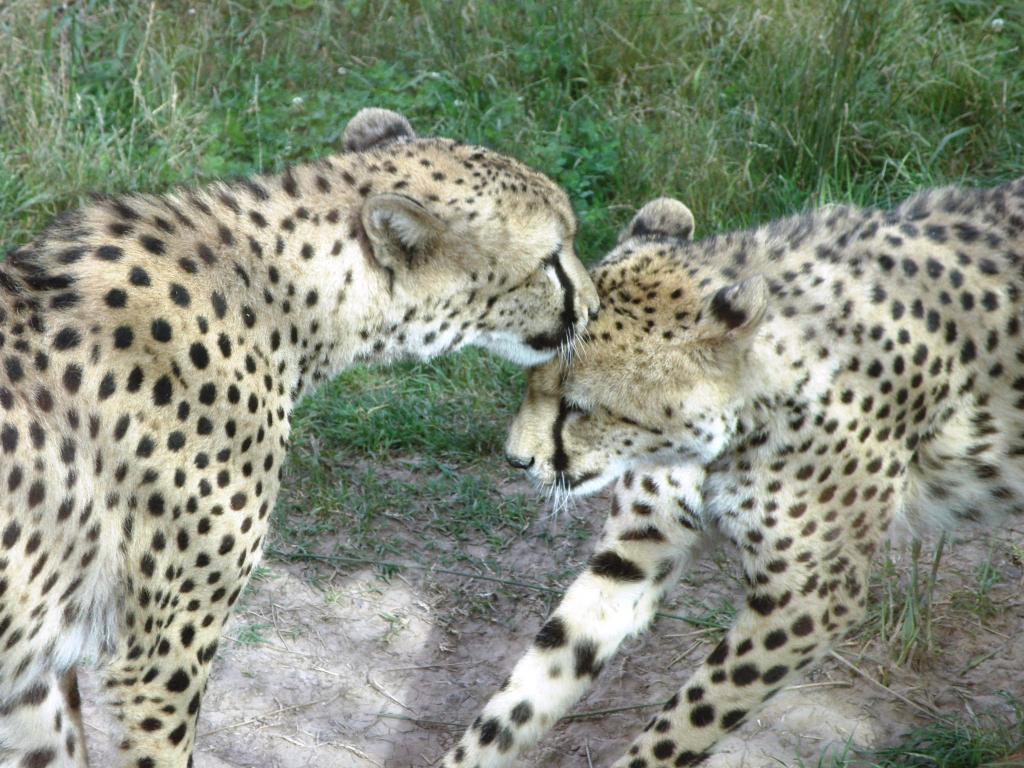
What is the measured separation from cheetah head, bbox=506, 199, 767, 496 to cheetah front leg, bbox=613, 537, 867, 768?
307 mm

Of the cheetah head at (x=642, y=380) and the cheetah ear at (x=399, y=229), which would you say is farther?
the cheetah head at (x=642, y=380)

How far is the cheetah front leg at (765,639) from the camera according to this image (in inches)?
123

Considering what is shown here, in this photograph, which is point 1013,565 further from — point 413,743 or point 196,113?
point 196,113

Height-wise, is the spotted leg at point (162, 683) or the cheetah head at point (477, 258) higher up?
the cheetah head at point (477, 258)

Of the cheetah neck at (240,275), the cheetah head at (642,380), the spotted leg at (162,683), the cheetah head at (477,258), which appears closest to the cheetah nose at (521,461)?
the cheetah head at (642,380)

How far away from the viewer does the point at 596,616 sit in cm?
348

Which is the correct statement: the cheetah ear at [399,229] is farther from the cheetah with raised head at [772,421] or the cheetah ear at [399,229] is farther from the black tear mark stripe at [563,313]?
the cheetah with raised head at [772,421]

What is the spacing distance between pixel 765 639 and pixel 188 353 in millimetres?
1345

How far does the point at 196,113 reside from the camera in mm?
5570

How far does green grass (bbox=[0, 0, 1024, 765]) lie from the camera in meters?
4.69

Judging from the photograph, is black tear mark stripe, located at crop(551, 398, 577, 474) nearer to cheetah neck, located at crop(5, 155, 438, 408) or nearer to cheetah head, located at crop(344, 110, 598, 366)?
cheetah head, located at crop(344, 110, 598, 366)

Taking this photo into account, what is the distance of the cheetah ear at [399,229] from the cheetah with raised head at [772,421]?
0.41m

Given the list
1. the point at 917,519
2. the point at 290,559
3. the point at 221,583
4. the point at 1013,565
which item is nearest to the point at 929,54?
the point at 1013,565

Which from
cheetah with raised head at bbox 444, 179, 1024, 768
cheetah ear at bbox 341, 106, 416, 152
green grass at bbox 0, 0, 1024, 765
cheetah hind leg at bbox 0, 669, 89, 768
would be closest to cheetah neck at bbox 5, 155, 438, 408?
cheetah ear at bbox 341, 106, 416, 152
